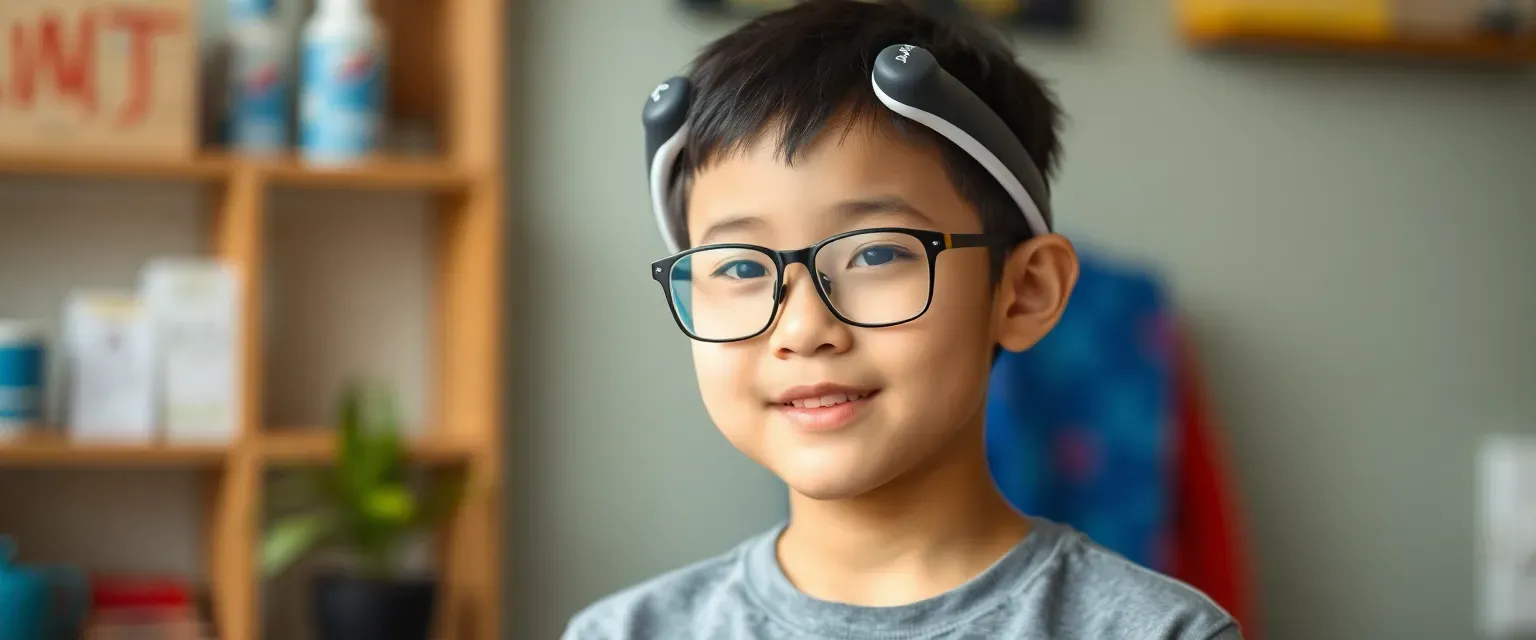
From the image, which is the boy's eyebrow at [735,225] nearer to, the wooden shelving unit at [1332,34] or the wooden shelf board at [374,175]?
the wooden shelf board at [374,175]

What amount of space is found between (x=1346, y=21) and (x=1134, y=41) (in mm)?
359

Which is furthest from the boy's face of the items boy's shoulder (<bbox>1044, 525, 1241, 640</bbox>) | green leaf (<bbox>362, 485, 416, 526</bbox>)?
green leaf (<bbox>362, 485, 416, 526</bbox>)

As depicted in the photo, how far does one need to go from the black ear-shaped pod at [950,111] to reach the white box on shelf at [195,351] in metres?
1.22

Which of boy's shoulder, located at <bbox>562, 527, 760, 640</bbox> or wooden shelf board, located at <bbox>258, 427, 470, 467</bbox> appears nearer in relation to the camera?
boy's shoulder, located at <bbox>562, 527, 760, 640</bbox>

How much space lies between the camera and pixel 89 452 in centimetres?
180

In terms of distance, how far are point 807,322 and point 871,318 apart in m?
0.04

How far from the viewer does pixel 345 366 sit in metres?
2.09

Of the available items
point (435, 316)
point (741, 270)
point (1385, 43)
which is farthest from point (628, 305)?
point (1385, 43)

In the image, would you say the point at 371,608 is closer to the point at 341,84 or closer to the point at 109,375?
the point at 109,375

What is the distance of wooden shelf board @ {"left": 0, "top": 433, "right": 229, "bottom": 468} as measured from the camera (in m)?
1.78

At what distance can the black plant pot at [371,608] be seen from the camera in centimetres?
183

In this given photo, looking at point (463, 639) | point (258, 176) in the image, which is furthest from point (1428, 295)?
point (258, 176)

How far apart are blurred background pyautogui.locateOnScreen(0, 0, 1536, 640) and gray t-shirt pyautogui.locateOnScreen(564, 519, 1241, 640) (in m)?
0.92

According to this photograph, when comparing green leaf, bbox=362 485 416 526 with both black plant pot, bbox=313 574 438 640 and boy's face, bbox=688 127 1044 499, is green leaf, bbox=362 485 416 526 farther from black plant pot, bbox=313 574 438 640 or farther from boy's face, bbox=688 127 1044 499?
boy's face, bbox=688 127 1044 499
